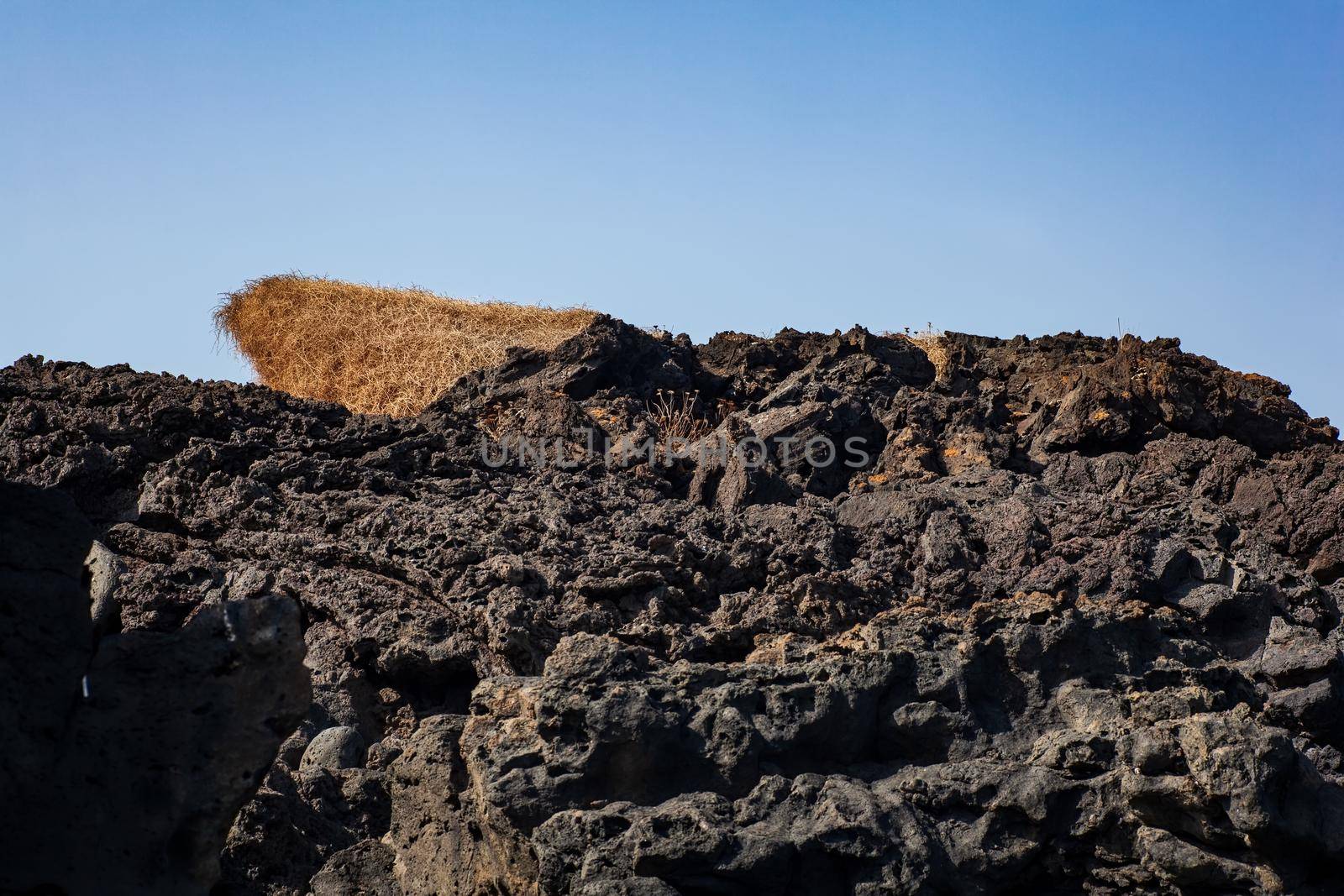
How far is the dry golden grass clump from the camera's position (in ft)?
66.3

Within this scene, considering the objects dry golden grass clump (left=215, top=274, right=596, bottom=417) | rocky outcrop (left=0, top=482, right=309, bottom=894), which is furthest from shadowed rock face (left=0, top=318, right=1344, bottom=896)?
dry golden grass clump (left=215, top=274, right=596, bottom=417)

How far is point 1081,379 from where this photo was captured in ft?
37.7

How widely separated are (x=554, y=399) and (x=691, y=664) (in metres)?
4.72

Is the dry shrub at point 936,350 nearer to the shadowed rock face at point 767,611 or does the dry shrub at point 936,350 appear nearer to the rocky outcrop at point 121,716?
the shadowed rock face at point 767,611

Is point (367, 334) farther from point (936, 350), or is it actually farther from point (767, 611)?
point (767, 611)

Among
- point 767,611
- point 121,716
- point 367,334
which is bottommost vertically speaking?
point 121,716

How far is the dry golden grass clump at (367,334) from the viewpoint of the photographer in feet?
66.3

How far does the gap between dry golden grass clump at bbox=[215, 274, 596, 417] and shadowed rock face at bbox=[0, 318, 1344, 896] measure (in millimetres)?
7772

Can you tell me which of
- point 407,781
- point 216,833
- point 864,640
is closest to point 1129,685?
point 864,640

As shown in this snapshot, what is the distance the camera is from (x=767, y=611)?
26.2 ft

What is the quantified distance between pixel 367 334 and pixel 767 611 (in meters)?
14.3

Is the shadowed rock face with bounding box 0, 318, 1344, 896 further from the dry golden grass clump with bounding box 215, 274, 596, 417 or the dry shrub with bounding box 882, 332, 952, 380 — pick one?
the dry golden grass clump with bounding box 215, 274, 596, 417

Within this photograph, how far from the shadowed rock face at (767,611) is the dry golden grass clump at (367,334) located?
25.5 ft

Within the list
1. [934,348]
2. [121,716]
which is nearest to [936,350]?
[934,348]
